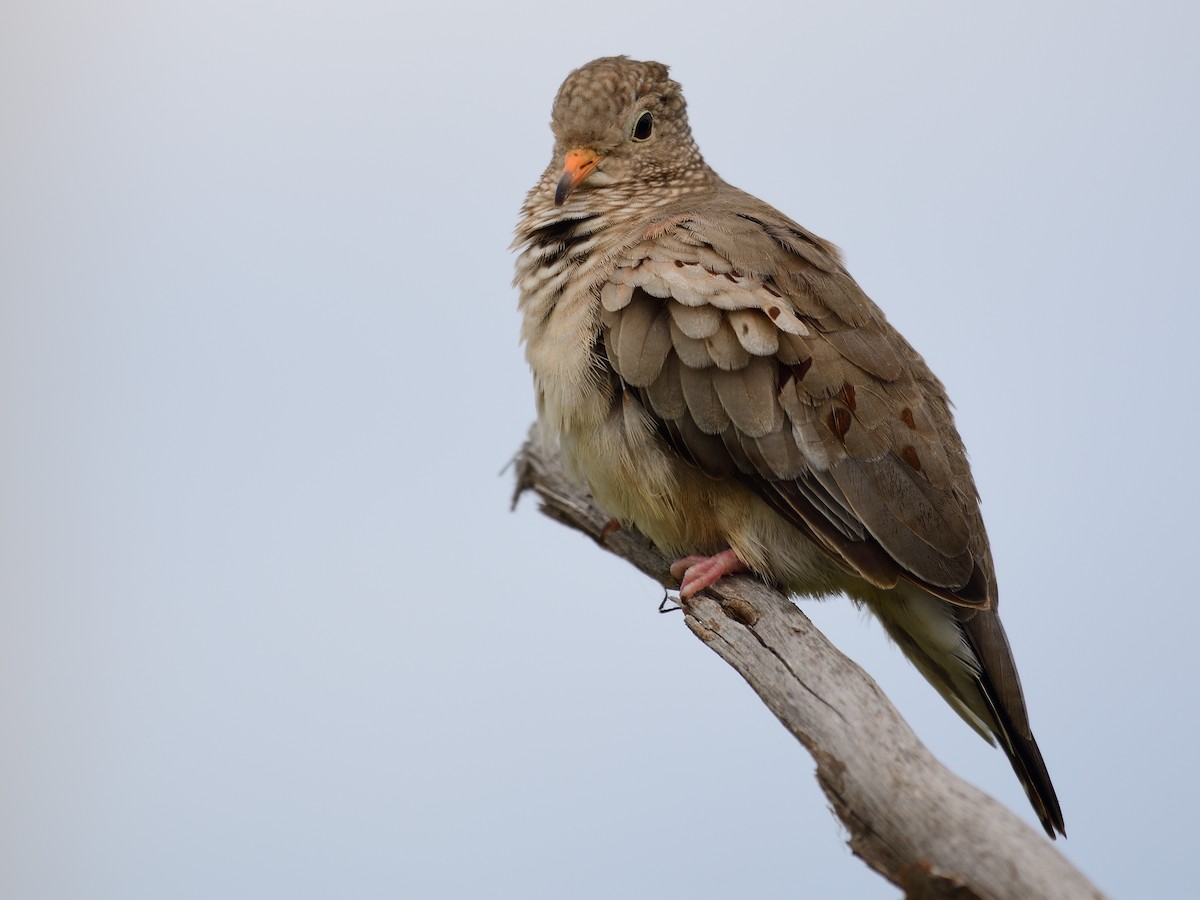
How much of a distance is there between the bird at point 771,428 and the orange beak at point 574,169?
2 centimetres

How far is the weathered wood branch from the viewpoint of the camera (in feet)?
9.73

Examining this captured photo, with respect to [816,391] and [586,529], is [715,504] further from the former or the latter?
[586,529]

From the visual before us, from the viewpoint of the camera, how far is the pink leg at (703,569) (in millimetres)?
4824

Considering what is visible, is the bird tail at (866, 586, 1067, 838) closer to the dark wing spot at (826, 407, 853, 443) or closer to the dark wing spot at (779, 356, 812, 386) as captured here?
the dark wing spot at (826, 407, 853, 443)

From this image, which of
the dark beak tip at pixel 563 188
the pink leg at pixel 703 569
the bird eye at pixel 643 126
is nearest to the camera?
the pink leg at pixel 703 569

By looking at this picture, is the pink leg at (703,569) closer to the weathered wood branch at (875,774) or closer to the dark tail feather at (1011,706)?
the weathered wood branch at (875,774)

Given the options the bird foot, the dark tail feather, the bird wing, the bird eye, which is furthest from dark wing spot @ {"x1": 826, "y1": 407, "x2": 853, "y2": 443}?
the bird eye

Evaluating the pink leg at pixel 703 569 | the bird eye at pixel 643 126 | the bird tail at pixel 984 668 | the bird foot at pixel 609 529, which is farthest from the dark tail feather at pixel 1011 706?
the bird eye at pixel 643 126

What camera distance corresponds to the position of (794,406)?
15.3ft

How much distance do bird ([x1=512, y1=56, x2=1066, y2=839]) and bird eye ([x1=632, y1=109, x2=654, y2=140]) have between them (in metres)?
0.54

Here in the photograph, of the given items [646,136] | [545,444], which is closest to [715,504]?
[545,444]

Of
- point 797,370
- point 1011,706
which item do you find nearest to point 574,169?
point 797,370

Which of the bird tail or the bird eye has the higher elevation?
the bird eye

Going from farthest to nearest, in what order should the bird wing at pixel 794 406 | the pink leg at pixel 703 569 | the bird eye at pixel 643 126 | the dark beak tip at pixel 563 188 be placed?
1. the bird eye at pixel 643 126
2. the dark beak tip at pixel 563 188
3. the pink leg at pixel 703 569
4. the bird wing at pixel 794 406
